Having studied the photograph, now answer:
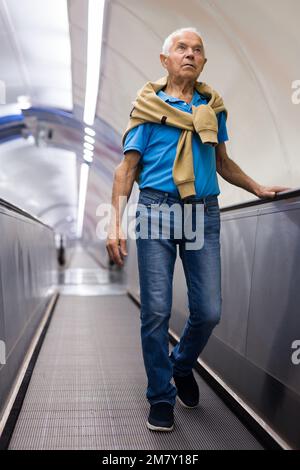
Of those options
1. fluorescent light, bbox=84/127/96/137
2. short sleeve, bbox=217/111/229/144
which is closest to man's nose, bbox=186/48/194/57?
short sleeve, bbox=217/111/229/144

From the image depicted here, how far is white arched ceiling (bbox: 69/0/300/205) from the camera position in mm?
3748

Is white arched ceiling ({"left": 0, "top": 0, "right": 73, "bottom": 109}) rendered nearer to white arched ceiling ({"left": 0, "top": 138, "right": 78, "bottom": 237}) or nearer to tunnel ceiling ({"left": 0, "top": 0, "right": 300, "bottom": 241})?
tunnel ceiling ({"left": 0, "top": 0, "right": 300, "bottom": 241})

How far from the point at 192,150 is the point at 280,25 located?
1678 millimetres

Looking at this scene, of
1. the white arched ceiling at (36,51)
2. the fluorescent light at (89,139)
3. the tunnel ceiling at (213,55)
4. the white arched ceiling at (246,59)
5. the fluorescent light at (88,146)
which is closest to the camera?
the white arched ceiling at (246,59)

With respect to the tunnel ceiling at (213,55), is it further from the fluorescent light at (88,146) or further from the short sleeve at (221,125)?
the fluorescent light at (88,146)

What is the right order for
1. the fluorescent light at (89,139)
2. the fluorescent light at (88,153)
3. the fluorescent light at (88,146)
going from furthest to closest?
the fluorescent light at (88,153) < the fluorescent light at (88,146) < the fluorescent light at (89,139)

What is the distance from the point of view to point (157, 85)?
276cm

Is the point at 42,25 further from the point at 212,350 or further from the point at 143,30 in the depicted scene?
the point at 212,350

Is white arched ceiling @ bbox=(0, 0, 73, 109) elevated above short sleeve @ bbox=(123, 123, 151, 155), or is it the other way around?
white arched ceiling @ bbox=(0, 0, 73, 109)

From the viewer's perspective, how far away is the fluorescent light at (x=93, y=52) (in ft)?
19.2

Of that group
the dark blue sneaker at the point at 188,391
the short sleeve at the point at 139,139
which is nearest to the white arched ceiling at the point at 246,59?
the short sleeve at the point at 139,139

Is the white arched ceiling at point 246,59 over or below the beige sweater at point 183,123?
over

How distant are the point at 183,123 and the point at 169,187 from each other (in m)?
0.36

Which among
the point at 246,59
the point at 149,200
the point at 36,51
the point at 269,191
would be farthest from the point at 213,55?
the point at 36,51
